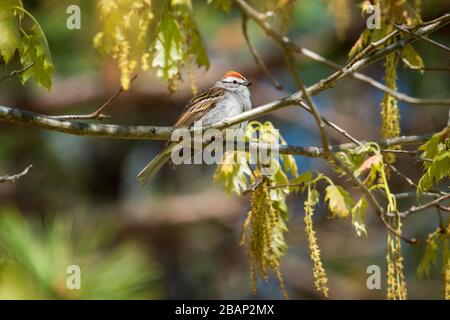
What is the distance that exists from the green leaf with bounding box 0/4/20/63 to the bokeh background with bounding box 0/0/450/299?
134 inches

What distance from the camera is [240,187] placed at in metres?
3.24

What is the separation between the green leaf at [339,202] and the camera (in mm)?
2895

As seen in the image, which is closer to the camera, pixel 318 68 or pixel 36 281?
pixel 36 281

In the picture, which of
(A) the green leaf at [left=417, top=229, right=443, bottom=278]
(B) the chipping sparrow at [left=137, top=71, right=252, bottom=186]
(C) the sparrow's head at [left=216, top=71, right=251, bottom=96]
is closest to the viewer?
(A) the green leaf at [left=417, top=229, right=443, bottom=278]

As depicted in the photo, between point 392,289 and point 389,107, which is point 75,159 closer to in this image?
point 389,107

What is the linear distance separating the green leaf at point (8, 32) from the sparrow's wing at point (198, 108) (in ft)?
6.68

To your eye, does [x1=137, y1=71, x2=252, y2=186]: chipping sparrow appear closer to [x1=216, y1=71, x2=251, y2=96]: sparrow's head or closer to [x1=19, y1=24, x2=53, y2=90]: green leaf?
[x1=216, y1=71, x2=251, y2=96]: sparrow's head

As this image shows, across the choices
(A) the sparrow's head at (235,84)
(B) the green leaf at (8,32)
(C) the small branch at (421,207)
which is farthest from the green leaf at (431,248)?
(A) the sparrow's head at (235,84)

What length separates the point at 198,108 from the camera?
4676 mm

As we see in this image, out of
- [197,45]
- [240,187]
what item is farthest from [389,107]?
[197,45]

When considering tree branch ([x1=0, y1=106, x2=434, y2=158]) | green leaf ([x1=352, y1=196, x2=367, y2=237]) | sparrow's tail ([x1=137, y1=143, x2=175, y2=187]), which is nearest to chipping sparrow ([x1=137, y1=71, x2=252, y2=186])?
sparrow's tail ([x1=137, y1=143, x2=175, y2=187])

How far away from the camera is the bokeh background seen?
7.02m

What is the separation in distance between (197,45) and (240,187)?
3.32ft

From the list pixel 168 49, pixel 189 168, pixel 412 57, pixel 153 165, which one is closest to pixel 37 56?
pixel 168 49
